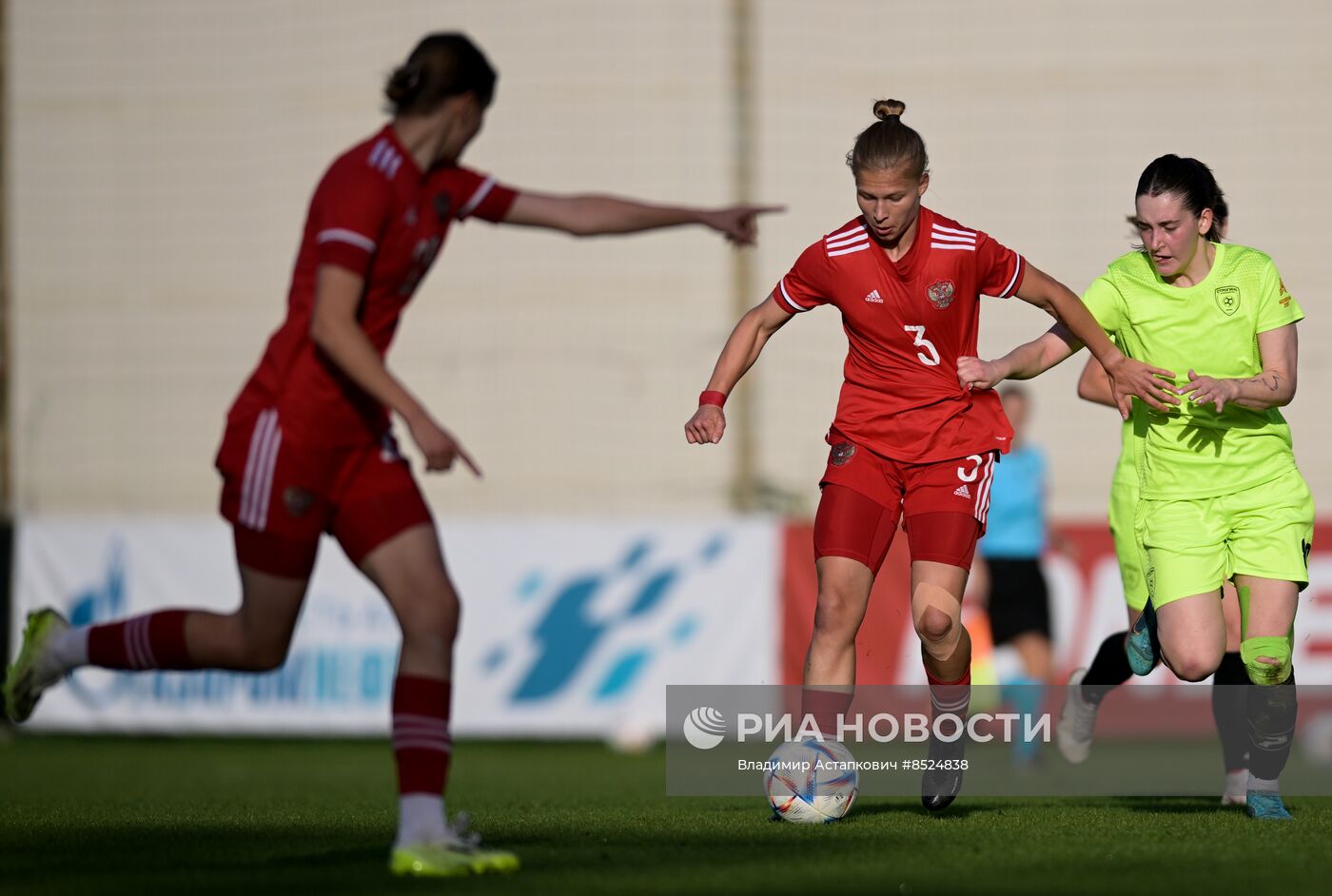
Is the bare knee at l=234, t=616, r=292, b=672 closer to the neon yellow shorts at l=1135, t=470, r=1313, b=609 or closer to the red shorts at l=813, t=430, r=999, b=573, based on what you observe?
the red shorts at l=813, t=430, r=999, b=573

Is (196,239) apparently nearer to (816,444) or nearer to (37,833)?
(816,444)

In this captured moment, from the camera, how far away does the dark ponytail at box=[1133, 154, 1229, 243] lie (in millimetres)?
5832

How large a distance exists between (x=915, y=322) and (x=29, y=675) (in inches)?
117

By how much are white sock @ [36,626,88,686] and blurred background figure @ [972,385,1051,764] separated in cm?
651

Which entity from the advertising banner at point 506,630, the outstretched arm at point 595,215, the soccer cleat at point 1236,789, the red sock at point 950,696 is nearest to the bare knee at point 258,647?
the outstretched arm at point 595,215

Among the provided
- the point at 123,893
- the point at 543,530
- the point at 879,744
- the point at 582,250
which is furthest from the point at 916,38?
the point at 123,893

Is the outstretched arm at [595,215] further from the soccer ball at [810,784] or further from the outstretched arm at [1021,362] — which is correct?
the soccer ball at [810,784]

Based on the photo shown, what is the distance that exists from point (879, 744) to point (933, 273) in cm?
537

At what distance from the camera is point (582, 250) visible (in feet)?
51.1

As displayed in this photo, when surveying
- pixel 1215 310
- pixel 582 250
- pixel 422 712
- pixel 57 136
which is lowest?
pixel 422 712

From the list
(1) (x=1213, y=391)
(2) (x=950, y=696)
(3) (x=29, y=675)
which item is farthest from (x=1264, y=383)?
(3) (x=29, y=675)

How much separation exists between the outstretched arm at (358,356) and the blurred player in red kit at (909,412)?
1536 millimetres

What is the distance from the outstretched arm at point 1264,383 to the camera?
5551mm

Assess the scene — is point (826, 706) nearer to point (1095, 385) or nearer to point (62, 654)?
point (1095, 385)
